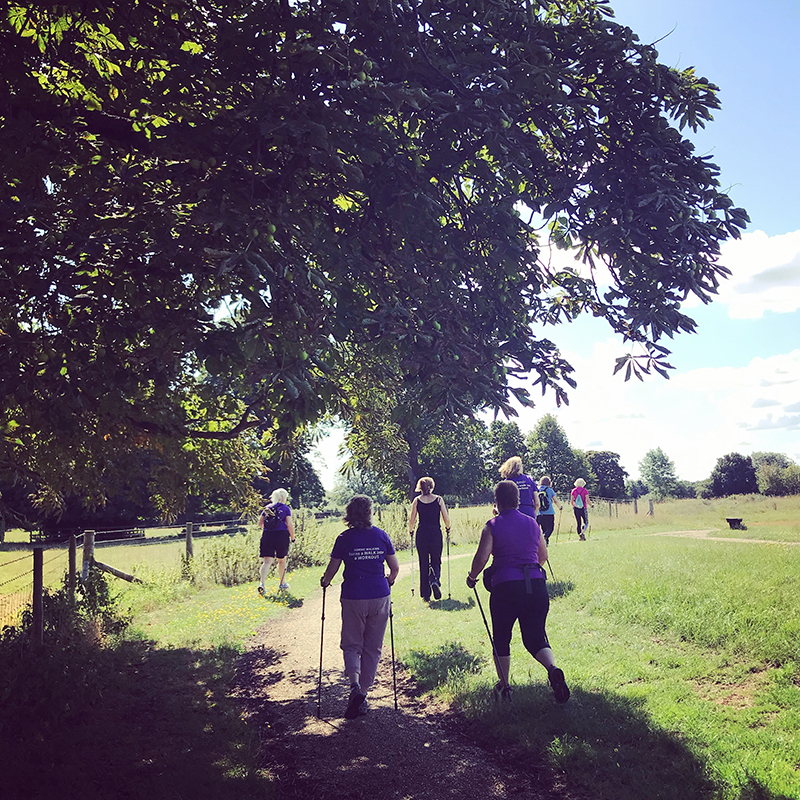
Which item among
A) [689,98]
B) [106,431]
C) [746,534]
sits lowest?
[746,534]

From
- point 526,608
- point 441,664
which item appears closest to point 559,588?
point 441,664

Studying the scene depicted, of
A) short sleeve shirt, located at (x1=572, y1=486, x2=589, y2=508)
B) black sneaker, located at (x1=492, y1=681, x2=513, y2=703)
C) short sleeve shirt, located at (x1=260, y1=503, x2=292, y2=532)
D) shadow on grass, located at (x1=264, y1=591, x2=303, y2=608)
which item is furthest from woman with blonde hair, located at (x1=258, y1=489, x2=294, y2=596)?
short sleeve shirt, located at (x1=572, y1=486, x2=589, y2=508)

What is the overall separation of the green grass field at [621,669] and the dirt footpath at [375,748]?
0.21m

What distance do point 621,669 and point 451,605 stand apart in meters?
4.67

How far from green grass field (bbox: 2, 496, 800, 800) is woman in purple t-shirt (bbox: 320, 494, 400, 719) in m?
1.04

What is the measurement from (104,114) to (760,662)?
8502 millimetres

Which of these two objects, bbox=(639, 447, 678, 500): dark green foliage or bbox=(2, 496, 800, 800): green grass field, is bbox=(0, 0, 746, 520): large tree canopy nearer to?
bbox=(2, 496, 800, 800): green grass field

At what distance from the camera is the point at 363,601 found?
253 inches

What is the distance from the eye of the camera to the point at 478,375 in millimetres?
6613

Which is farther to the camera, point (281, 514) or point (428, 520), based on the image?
point (281, 514)

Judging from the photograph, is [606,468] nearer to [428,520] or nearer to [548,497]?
[548,497]

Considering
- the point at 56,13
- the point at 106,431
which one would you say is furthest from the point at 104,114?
the point at 106,431

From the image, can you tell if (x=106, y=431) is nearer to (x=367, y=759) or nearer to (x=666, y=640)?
(x=367, y=759)

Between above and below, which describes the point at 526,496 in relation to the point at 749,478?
above
